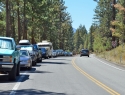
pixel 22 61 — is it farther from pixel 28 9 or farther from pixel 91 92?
A: pixel 28 9

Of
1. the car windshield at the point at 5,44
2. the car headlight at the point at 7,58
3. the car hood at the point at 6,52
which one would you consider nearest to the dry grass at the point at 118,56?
the car windshield at the point at 5,44

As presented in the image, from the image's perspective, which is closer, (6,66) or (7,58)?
(6,66)

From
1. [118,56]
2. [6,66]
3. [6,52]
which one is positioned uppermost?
[6,52]

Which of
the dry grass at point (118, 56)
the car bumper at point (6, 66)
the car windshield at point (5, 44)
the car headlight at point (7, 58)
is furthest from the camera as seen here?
the dry grass at point (118, 56)

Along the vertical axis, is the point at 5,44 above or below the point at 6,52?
above

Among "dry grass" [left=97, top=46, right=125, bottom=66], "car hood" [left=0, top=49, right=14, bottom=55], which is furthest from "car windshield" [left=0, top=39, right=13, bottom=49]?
"dry grass" [left=97, top=46, right=125, bottom=66]

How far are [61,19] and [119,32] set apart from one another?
82.7 meters

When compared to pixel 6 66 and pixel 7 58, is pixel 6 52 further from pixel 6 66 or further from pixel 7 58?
pixel 6 66

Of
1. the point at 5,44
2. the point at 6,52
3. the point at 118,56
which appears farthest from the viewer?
the point at 118,56

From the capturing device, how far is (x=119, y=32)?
39938 mm

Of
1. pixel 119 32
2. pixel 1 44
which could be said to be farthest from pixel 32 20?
pixel 1 44

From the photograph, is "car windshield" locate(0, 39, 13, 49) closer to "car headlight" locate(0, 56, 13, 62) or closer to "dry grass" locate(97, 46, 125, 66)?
"car headlight" locate(0, 56, 13, 62)

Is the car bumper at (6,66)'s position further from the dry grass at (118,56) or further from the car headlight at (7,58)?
the dry grass at (118,56)

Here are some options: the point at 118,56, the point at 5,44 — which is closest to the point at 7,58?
the point at 5,44
